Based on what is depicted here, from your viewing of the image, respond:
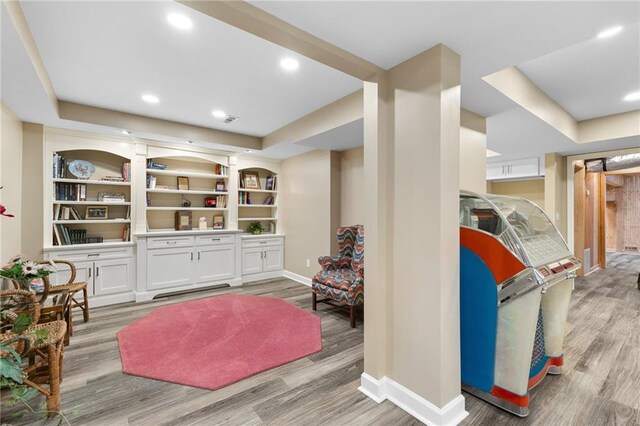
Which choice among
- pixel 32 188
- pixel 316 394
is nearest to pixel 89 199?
pixel 32 188

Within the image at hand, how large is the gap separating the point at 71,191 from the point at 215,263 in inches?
86.0

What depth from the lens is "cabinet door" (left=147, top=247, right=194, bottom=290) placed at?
14.0 feet

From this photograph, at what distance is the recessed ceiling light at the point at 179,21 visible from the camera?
6.08 ft

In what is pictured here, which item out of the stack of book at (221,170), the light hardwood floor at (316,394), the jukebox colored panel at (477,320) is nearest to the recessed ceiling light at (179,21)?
the jukebox colored panel at (477,320)

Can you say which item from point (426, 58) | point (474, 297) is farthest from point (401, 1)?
point (474, 297)

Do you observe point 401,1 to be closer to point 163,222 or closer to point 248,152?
point 248,152

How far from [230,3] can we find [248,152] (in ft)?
12.4

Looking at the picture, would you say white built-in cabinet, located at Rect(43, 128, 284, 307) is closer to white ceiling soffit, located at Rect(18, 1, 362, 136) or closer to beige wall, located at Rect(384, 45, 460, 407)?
white ceiling soffit, located at Rect(18, 1, 362, 136)

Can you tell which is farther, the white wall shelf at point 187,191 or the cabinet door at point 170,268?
the white wall shelf at point 187,191

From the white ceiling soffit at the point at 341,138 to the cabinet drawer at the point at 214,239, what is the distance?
213 centimetres

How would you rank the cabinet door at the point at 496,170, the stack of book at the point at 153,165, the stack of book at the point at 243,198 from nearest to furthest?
1. the stack of book at the point at 153,165
2. the stack of book at the point at 243,198
3. the cabinet door at the point at 496,170

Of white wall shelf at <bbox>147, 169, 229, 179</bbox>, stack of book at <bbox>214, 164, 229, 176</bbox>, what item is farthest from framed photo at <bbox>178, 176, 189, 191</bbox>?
stack of book at <bbox>214, 164, 229, 176</bbox>

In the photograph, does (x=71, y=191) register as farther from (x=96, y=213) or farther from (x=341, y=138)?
(x=341, y=138)

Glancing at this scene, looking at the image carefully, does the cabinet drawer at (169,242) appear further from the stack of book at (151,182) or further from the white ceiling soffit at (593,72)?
the white ceiling soffit at (593,72)
